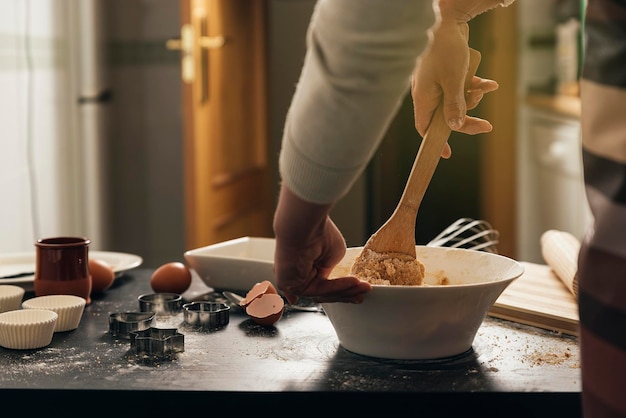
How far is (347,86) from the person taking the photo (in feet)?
2.37

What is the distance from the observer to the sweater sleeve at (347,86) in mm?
706

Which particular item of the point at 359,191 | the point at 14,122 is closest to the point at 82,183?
the point at 14,122

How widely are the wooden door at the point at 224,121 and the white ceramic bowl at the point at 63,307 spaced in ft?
6.26

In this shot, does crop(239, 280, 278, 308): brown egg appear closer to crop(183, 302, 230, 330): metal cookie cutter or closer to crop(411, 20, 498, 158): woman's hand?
crop(183, 302, 230, 330): metal cookie cutter

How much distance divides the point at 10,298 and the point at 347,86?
2.37 ft

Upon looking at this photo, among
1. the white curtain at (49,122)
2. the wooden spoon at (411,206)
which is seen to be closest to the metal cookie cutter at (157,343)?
the wooden spoon at (411,206)

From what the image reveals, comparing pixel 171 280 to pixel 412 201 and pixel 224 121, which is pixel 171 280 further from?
pixel 224 121

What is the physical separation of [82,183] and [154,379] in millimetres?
2397

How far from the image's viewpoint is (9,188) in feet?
8.55

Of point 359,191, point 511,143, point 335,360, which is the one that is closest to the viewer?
point 335,360

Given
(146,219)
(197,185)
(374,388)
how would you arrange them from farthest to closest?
(146,219), (197,185), (374,388)

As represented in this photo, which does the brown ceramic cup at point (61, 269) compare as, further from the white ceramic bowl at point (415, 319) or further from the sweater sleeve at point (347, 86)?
the sweater sleeve at point (347, 86)

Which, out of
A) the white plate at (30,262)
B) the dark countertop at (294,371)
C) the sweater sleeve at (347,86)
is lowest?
the white plate at (30,262)

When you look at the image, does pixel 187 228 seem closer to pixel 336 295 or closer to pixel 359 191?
pixel 359 191
